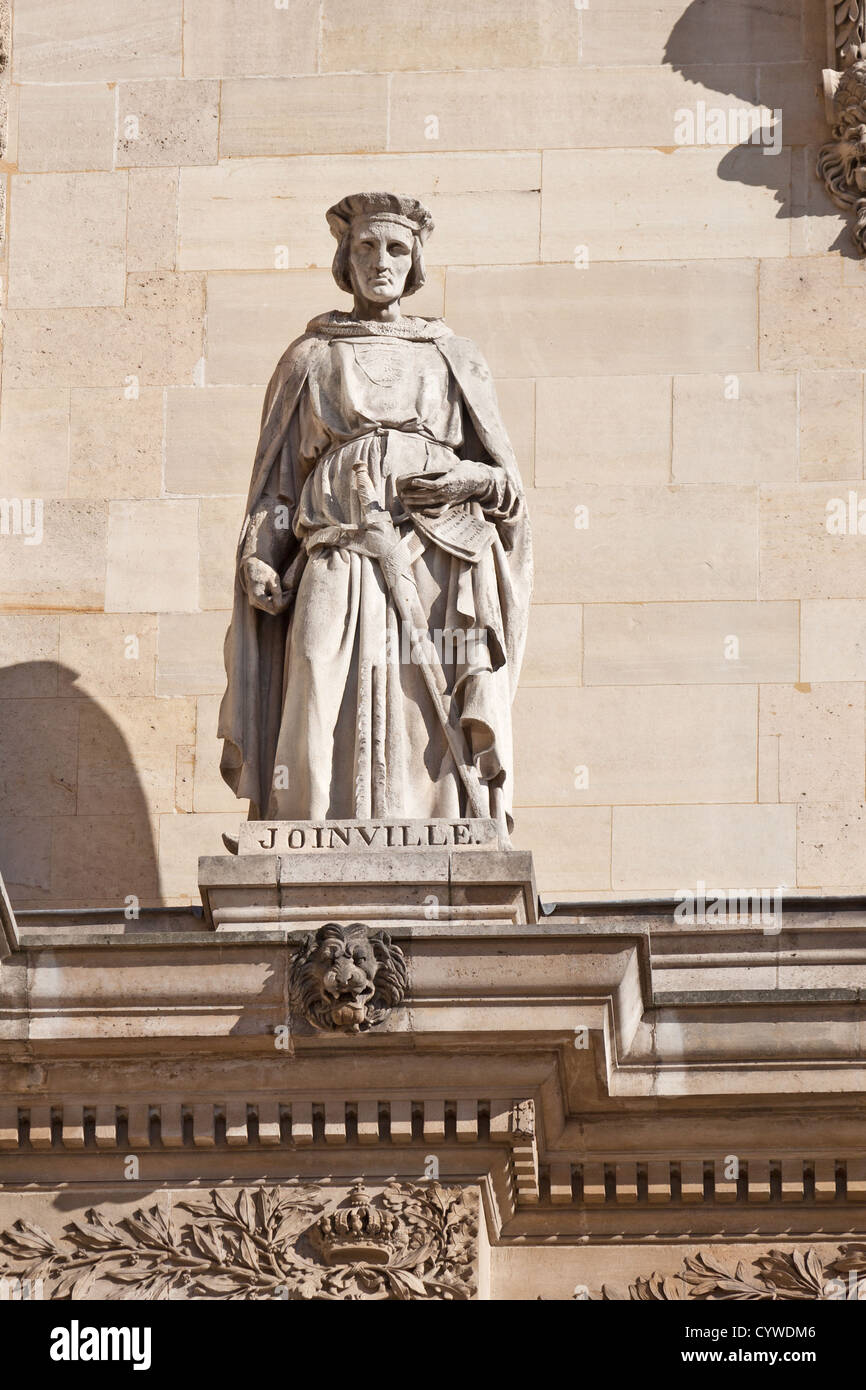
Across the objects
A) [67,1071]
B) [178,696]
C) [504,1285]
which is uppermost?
[178,696]

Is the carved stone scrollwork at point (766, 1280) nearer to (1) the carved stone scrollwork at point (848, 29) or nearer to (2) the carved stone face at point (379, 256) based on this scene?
(2) the carved stone face at point (379, 256)

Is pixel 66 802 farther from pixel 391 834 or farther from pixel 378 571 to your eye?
pixel 391 834

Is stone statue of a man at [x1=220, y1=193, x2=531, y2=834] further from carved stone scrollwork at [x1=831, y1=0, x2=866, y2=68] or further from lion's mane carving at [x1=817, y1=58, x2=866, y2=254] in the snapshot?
carved stone scrollwork at [x1=831, y1=0, x2=866, y2=68]

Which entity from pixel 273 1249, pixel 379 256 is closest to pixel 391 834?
pixel 273 1249

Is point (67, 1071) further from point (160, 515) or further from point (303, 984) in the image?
point (160, 515)

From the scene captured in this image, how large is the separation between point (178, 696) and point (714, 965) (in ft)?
8.49

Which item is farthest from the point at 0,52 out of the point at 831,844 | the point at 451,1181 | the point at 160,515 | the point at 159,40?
the point at 451,1181

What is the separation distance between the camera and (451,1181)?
1142 centimetres

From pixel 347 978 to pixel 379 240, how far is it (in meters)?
2.96

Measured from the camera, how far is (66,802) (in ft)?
45.9

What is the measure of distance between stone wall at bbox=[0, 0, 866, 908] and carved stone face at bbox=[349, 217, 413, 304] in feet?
5.63

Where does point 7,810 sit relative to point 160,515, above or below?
below

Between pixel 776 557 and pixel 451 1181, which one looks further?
pixel 776 557

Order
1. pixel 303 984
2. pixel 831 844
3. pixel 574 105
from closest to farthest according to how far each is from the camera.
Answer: pixel 303 984
pixel 831 844
pixel 574 105
